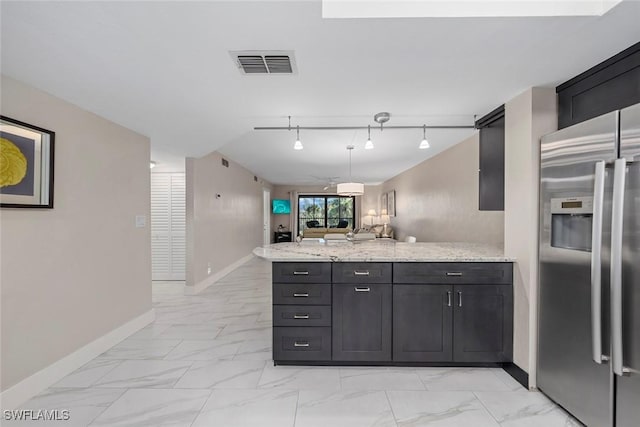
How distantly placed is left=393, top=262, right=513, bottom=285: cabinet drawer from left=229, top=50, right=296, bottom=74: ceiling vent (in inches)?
67.7

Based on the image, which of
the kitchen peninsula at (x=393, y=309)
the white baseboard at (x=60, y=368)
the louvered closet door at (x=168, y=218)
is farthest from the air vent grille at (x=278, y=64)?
the louvered closet door at (x=168, y=218)

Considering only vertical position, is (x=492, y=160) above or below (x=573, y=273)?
above

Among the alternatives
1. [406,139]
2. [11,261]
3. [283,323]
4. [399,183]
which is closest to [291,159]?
[406,139]

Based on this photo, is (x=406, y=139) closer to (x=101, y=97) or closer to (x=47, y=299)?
(x=101, y=97)

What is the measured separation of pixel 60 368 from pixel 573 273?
149 inches

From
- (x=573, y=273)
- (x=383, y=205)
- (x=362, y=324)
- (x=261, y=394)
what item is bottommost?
(x=261, y=394)

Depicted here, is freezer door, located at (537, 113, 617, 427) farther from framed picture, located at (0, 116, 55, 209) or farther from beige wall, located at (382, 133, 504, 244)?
framed picture, located at (0, 116, 55, 209)

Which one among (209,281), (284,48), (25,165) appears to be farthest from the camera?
(209,281)

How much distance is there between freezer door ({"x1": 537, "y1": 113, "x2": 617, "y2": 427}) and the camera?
65.1 inches

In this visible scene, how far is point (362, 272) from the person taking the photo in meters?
2.50

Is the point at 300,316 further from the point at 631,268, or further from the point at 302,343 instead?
the point at 631,268

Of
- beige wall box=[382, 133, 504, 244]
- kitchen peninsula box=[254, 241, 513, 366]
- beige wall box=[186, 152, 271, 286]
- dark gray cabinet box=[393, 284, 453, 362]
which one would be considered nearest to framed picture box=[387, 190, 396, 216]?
beige wall box=[382, 133, 504, 244]

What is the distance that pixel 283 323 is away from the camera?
8.27 feet

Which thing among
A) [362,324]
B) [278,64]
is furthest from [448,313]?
[278,64]
